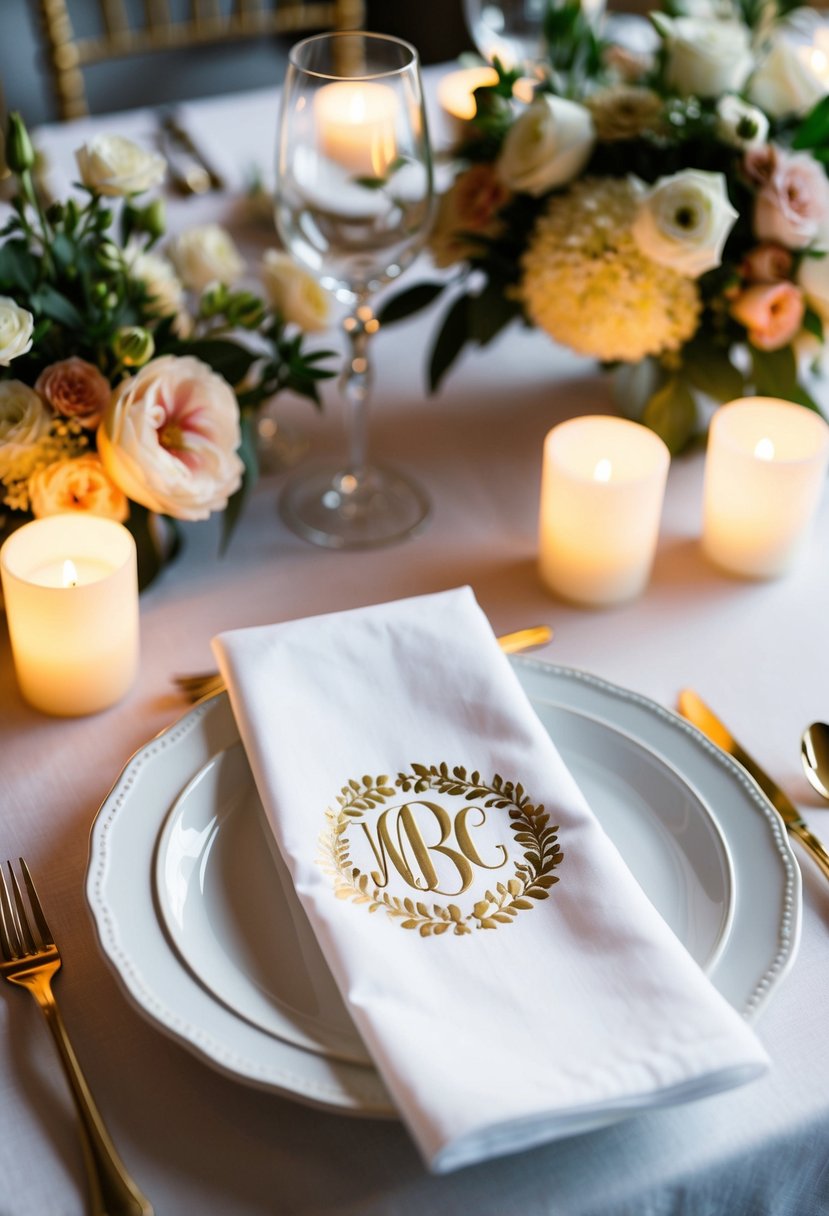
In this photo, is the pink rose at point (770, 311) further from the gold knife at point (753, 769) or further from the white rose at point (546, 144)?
the gold knife at point (753, 769)

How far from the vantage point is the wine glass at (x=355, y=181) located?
34.6 inches

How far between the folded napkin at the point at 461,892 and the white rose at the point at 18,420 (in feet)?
0.70

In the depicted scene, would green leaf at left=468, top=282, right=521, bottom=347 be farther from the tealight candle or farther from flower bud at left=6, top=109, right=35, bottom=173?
the tealight candle

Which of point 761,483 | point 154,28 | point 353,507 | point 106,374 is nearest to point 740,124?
point 761,483

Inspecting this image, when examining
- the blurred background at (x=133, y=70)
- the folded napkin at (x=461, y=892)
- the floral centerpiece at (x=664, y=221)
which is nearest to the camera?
the folded napkin at (x=461, y=892)

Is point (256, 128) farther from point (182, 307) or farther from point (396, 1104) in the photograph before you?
point (396, 1104)

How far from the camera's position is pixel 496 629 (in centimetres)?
Result: 92

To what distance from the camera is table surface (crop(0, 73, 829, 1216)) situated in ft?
1.87

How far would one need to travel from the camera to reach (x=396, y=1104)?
531mm

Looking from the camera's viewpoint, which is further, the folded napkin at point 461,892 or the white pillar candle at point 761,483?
the white pillar candle at point 761,483

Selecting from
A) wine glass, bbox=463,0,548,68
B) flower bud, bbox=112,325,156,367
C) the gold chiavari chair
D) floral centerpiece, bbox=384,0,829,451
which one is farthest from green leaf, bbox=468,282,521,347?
the gold chiavari chair

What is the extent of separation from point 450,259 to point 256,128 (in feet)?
1.84

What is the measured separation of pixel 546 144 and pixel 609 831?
0.59 meters

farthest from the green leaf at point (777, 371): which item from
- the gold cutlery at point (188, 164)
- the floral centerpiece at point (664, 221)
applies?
the gold cutlery at point (188, 164)
